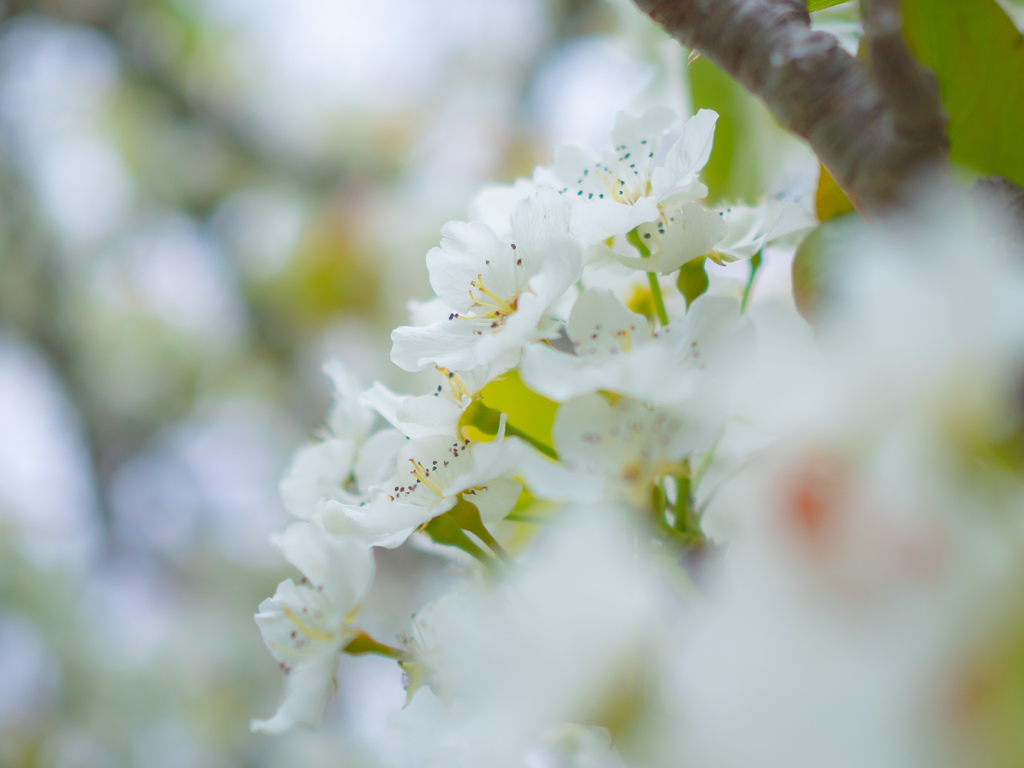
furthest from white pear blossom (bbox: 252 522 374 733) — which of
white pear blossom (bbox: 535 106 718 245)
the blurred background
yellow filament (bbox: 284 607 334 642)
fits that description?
the blurred background

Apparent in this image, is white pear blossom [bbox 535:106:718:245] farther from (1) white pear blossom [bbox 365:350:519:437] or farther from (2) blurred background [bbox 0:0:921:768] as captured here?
(2) blurred background [bbox 0:0:921:768]

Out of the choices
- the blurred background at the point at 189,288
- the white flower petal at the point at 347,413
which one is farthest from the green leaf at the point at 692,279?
the blurred background at the point at 189,288

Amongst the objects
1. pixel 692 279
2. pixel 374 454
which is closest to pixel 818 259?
pixel 692 279

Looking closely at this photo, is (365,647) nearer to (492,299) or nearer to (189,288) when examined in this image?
(492,299)

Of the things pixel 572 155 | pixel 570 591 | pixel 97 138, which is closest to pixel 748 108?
pixel 572 155

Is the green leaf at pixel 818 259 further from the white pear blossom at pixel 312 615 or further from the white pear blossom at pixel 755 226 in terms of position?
the white pear blossom at pixel 312 615

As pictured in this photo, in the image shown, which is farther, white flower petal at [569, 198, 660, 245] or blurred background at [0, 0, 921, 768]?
blurred background at [0, 0, 921, 768]
